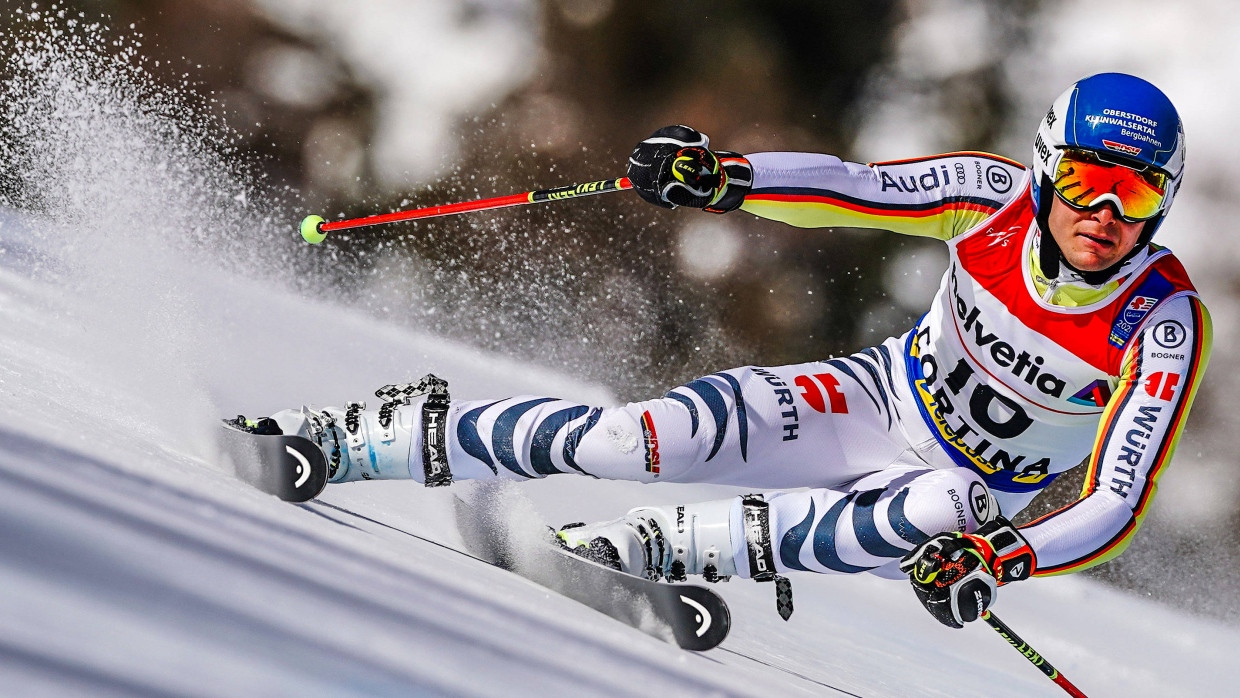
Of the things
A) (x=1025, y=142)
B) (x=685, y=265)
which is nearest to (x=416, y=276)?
(x=685, y=265)

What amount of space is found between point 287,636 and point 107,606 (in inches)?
7.9

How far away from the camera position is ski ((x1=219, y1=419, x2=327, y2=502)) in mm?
2088

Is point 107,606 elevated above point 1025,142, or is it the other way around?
point 1025,142

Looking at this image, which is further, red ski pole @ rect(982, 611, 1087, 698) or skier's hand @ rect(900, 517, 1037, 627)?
red ski pole @ rect(982, 611, 1087, 698)

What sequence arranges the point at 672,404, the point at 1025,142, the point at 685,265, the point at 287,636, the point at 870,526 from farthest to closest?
the point at 685,265
the point at 1025,142
the point at 672,404
the point at 870,526
the point at 287,636

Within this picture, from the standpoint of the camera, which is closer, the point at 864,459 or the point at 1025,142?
the point at 864,459

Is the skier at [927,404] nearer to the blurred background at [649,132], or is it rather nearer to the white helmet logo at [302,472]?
the white helmet logo at [302,472]

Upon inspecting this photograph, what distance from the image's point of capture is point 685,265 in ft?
16.5

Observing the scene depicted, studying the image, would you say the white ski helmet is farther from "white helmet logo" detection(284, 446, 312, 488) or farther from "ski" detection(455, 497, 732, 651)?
"white helmet logo" detection(284, 446, 312, 488)

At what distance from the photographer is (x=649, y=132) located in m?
5.02

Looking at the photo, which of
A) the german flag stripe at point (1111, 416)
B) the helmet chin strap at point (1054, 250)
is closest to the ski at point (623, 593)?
the german flag stripe at point (1111, 416)

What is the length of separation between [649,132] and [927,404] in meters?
2.85

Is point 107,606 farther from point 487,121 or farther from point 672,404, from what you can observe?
point 487,121

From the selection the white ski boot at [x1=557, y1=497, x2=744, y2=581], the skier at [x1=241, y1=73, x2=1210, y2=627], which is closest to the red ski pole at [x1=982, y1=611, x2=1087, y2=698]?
the skier at [x1=241, y1=73, x2=1210, y2=627]
